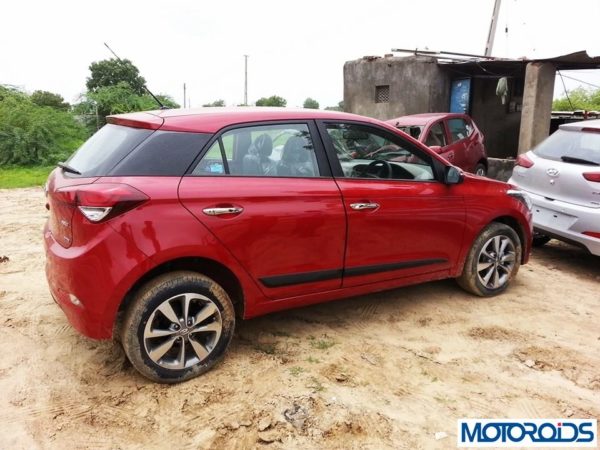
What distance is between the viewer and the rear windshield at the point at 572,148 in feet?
16.2

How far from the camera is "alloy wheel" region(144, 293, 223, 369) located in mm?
2959

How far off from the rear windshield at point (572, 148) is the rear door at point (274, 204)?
303cm

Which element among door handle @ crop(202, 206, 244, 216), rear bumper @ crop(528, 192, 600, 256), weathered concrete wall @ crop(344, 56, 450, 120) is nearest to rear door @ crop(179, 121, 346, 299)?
door handle @ crop(202, 206, 244, 216)

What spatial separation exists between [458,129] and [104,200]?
7.43 metres

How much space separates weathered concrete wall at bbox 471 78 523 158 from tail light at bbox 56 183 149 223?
11768mm

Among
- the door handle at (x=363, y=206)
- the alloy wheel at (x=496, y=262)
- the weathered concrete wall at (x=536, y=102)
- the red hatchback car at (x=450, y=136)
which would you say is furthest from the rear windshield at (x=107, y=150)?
the weathered concrete wall at (x=536, y=102)

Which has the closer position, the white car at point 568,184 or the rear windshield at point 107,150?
the rear windshield at point 107,150

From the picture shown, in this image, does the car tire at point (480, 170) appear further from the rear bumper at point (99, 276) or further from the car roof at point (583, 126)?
the rear bumper at point (99, 276)

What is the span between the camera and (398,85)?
13.4 meters

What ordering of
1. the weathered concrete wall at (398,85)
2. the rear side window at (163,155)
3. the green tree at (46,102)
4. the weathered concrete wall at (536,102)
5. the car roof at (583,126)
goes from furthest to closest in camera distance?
the green tree at (46,102)
the weathered concrete wall at (398,85)
the weathered concrete wall at (536,102)
the car roof at (583,126)
the rear side window at (163,155)

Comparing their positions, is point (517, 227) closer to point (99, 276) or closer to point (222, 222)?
point (222, 222)

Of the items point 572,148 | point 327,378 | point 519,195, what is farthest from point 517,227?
point 327,378

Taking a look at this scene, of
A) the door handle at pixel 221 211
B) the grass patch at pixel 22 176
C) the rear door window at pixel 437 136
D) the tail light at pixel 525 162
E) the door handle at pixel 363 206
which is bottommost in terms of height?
the grass patch at pixel 22 176

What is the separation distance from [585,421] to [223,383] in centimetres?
210
